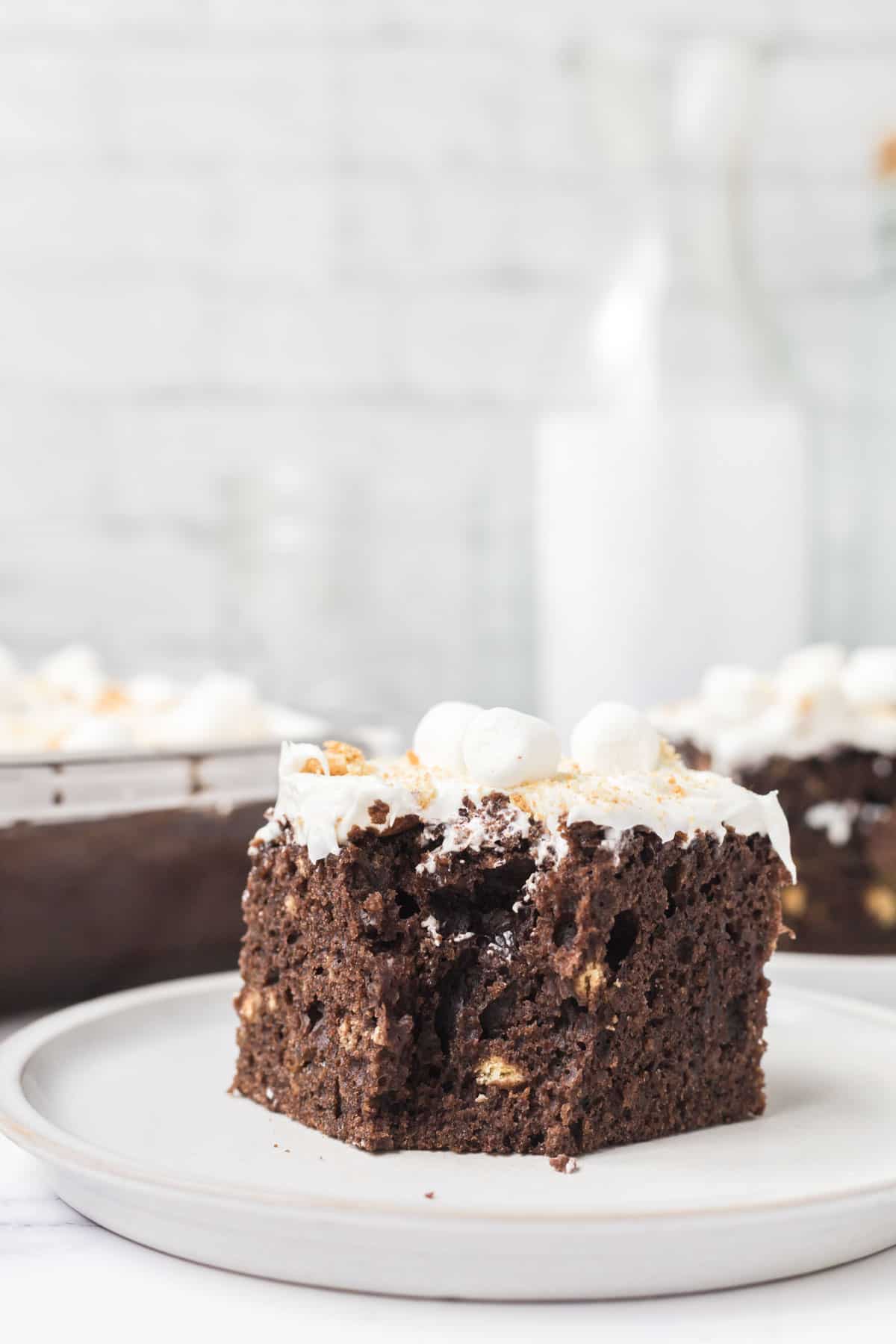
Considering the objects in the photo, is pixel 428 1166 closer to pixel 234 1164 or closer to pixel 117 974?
pixel 234 1164

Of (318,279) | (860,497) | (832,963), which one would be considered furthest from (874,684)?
(318,279)

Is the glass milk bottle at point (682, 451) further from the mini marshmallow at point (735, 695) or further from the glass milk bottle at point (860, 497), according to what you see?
the mini marshmallow at point (735, 695)

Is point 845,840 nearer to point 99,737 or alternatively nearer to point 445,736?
point 445,736

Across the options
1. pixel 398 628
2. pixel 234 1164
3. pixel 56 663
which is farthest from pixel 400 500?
pixel 234 1164

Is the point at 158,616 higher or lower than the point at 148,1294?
higher

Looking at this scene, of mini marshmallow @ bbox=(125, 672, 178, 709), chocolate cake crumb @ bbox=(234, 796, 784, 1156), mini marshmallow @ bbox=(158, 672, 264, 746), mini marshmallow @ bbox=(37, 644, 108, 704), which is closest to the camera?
chocolate cake crumb @ bbox=(234, 796, 784, 1156)

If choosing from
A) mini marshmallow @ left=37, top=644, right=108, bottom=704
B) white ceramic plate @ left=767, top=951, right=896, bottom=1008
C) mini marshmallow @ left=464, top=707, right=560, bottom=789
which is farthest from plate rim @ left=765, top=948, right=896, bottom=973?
mini marshmallow @ left=37, top=644, right=108, bottom=704

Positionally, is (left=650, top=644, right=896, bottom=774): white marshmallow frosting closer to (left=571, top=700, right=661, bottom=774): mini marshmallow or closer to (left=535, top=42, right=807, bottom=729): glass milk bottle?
(left=571, top=700, right=661, bottom=774): mini marshmallow

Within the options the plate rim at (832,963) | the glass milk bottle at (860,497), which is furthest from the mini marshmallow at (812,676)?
the glass milk bottle at (860,497)
